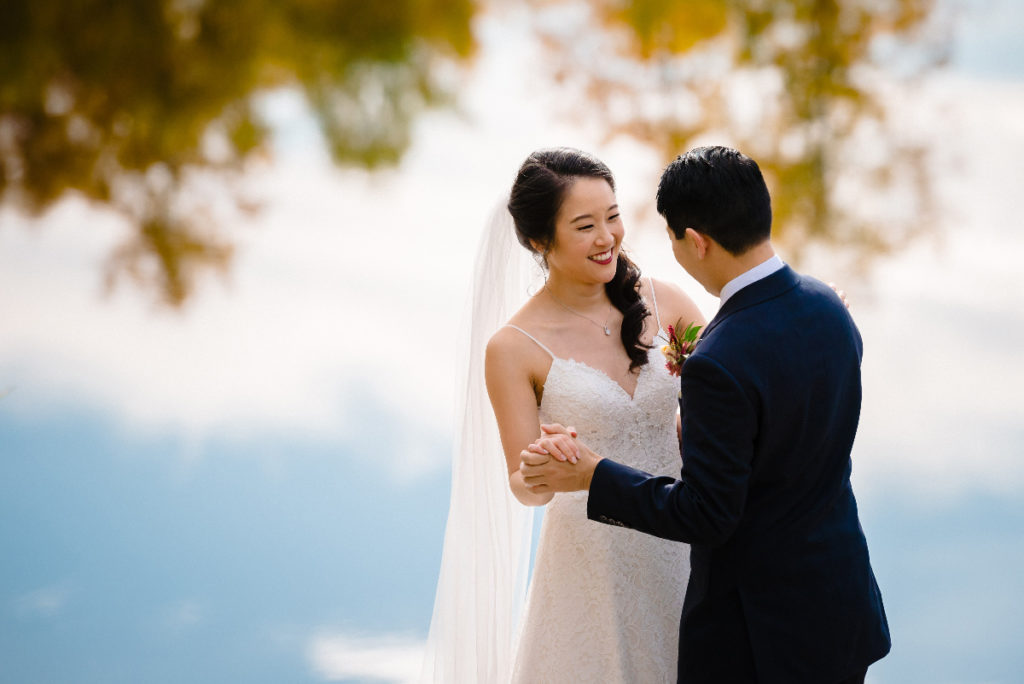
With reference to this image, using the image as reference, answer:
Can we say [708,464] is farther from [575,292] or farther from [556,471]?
[575,292]

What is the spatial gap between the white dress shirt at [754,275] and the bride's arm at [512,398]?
64 centimetres

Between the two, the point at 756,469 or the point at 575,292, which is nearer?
the point at 756,469

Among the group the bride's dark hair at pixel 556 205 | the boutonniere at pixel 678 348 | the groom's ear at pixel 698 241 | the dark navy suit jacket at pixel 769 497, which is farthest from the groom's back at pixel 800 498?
the bride's dark hair at pixel 556 205

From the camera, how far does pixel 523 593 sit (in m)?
2.49

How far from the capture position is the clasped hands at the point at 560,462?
62.9 inches

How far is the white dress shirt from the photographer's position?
147 cm

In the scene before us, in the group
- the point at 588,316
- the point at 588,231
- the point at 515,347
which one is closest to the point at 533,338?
the point at 515,347

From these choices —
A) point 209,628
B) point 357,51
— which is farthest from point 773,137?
point 209,628

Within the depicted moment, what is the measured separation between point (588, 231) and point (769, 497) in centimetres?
77

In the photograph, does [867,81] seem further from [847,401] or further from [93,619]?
[93,619]

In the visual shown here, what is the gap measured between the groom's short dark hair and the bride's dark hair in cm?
60

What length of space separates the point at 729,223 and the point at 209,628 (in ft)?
11.6

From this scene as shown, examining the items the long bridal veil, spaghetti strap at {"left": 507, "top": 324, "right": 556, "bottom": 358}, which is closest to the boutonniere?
spaghetti strap at {"left": 507, "top": 324, "right": 556, "bottom": 358}

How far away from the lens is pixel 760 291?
1464 mm
